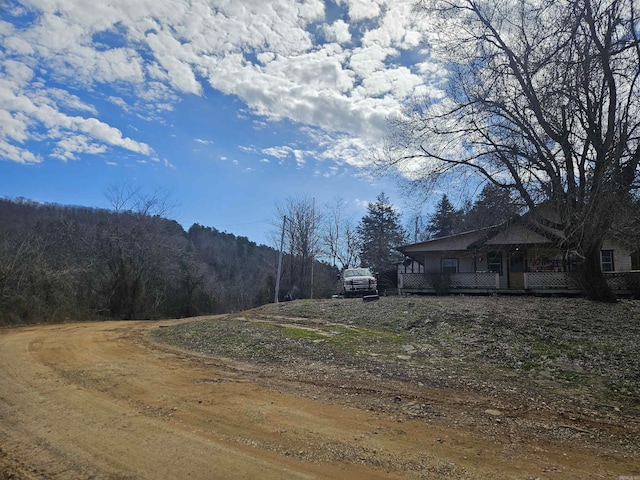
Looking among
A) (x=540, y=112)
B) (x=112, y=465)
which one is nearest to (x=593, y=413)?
(x=112, y=465)

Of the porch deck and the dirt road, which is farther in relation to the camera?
the porch deck

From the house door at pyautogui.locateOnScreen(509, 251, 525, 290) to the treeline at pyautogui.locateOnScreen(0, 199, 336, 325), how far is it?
17.7 meters

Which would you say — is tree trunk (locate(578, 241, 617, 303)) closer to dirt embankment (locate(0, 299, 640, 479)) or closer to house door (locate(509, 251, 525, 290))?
house door (locate(509, 251, 525, 290))

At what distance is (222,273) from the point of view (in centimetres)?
6169

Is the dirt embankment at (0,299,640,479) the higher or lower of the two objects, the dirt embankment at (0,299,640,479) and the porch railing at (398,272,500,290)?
the lower

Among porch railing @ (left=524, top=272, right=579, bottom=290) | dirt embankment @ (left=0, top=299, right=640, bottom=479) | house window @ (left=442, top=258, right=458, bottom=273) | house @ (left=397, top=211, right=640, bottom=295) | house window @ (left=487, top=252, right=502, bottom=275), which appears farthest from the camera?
house window @ (left=442, top=258, right=458, bottom=273)

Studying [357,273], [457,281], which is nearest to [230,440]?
[457,281]

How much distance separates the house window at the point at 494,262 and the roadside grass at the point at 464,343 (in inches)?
454

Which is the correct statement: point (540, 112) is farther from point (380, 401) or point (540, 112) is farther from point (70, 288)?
point (70, 288)

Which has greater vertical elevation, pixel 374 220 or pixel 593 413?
pixel 374 220

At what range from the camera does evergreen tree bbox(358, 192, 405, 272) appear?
5231 centimetres

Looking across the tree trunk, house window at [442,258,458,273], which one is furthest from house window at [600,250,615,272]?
the tree trunk

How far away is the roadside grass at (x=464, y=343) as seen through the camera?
708cm

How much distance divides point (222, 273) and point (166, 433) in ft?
192
